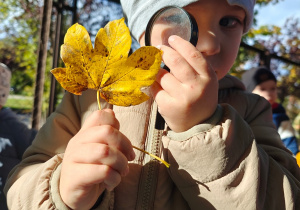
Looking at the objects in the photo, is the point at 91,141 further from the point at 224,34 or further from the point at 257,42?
the point at 257,42

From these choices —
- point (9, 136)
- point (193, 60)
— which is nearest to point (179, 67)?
point (193, 60)

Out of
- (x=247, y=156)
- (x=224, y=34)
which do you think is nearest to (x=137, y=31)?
(x=224, y=34)

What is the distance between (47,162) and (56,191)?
0.13 metres

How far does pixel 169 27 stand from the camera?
95 centimetres

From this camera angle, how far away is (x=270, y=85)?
4.19 meters

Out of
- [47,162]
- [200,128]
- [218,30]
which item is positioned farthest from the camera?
[218,30]

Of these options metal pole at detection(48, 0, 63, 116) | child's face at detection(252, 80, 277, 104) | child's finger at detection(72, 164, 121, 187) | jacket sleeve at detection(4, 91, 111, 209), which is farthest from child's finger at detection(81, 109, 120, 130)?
child's face at detection(252, 80, 277, 104)

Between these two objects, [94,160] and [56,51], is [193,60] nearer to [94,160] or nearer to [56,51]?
[94,160]

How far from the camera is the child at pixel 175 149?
73 centimetres

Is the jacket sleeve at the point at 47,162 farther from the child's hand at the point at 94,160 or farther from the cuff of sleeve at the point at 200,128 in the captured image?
the cuff of sleeve at the point at 200,128

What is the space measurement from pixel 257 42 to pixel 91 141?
23.3 ft

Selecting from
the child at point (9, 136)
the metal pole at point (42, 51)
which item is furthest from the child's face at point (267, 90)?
the child at point (9, 136)

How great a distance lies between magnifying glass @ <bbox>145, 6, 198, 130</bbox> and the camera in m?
0.83

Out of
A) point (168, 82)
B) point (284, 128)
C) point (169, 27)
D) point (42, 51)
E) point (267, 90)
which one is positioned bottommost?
point (284, 128)
